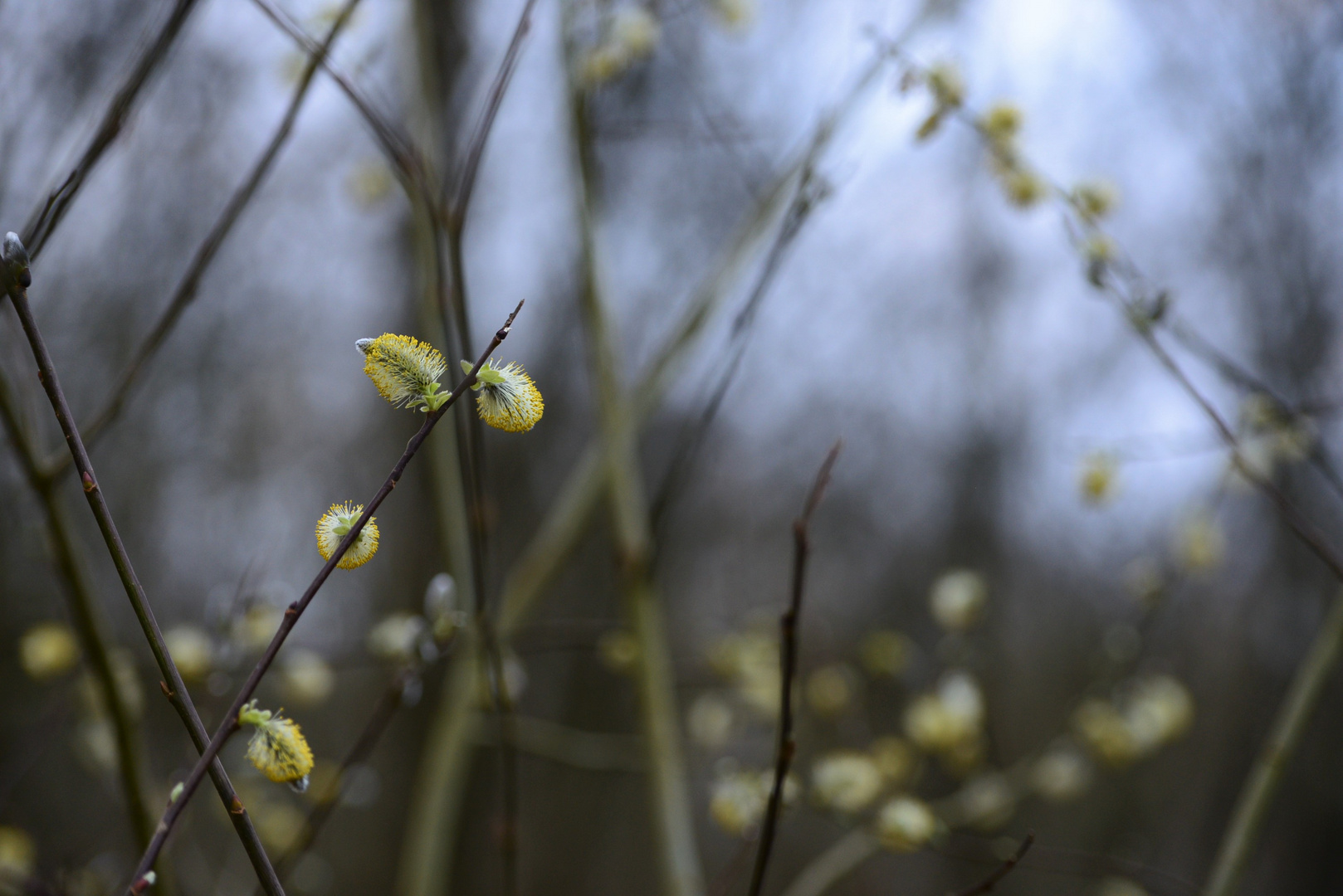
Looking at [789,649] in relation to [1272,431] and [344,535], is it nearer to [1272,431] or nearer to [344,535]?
[344,535]

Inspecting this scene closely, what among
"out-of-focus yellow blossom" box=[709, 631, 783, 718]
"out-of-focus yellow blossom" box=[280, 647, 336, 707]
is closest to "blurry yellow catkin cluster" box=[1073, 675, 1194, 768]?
"out-of-focus yellow blossom" box=[709, 631, 783, 718]

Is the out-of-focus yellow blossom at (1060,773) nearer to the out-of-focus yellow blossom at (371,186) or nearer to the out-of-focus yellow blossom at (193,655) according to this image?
the out-of-focus yellow blossom at (193,655)

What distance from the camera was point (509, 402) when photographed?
1.94 feet

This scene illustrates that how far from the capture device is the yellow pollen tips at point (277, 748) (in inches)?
22.0

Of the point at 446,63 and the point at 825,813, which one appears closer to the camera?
the point at 825,813

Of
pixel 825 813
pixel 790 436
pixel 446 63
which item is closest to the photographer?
pixel 825 813

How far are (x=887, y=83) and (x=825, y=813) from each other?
114cm

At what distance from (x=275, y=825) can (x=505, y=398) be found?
1721 mm

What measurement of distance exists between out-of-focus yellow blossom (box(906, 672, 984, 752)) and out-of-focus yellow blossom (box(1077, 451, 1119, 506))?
1.42ft

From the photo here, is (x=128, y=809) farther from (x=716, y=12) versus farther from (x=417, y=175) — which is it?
(x=716, y=12)

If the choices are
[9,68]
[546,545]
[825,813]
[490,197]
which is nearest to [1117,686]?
[825,813]

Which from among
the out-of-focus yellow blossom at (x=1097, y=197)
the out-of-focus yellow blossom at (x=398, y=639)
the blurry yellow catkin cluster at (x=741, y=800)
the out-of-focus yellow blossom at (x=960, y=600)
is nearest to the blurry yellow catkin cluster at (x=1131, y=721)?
the out-of-focus yellow blossom at (x=960, y=600)

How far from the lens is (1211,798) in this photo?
466cm

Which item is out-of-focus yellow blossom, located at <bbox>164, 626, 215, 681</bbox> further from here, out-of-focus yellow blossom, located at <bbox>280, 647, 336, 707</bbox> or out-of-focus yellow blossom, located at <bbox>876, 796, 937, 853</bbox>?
out-of-focus yellow blossom, located at <bbox>876, 796, 937, 853</bbox>
